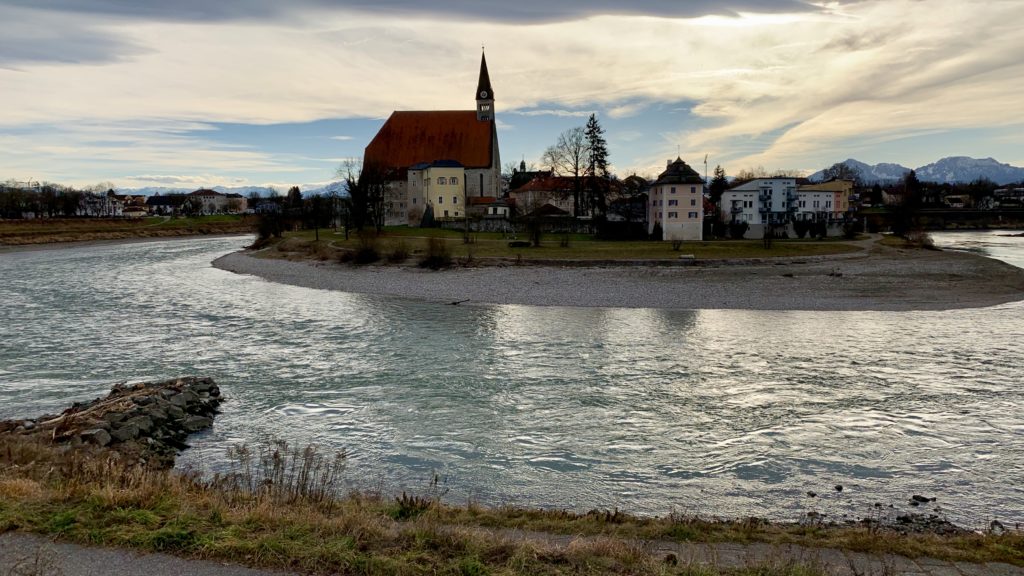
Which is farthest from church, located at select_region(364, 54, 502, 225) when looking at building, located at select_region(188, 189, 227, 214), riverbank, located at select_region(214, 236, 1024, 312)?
building, located at select_region(188, 189, 227, 214)

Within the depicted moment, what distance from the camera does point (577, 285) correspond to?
32.4 m

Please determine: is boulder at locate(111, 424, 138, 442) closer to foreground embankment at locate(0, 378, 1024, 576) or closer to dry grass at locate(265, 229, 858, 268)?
foreground embankment at locate(0, 378, 1024, 576)

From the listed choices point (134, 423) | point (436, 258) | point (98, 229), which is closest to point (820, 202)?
point (436, 258)

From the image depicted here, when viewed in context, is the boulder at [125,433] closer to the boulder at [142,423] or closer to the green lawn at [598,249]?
the boulder at [142,423]

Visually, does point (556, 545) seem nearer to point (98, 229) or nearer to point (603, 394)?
point (603, 394)

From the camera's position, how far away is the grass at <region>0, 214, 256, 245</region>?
73.3m

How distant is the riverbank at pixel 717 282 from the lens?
27.4 metres

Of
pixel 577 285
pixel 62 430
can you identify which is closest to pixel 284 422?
pixel 62 430

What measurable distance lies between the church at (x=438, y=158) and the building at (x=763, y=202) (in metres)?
29.7

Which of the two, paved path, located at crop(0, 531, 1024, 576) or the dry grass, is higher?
the dry grass

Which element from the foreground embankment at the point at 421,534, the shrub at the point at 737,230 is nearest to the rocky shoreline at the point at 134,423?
the foreground embankment at the point at 421,534

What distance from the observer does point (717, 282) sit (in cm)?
3303

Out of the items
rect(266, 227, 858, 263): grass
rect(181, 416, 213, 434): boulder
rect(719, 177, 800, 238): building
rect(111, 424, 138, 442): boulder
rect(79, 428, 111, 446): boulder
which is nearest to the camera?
rect(79, 428, 111, 446): boulder

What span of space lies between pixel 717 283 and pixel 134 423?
27574 millimetres
